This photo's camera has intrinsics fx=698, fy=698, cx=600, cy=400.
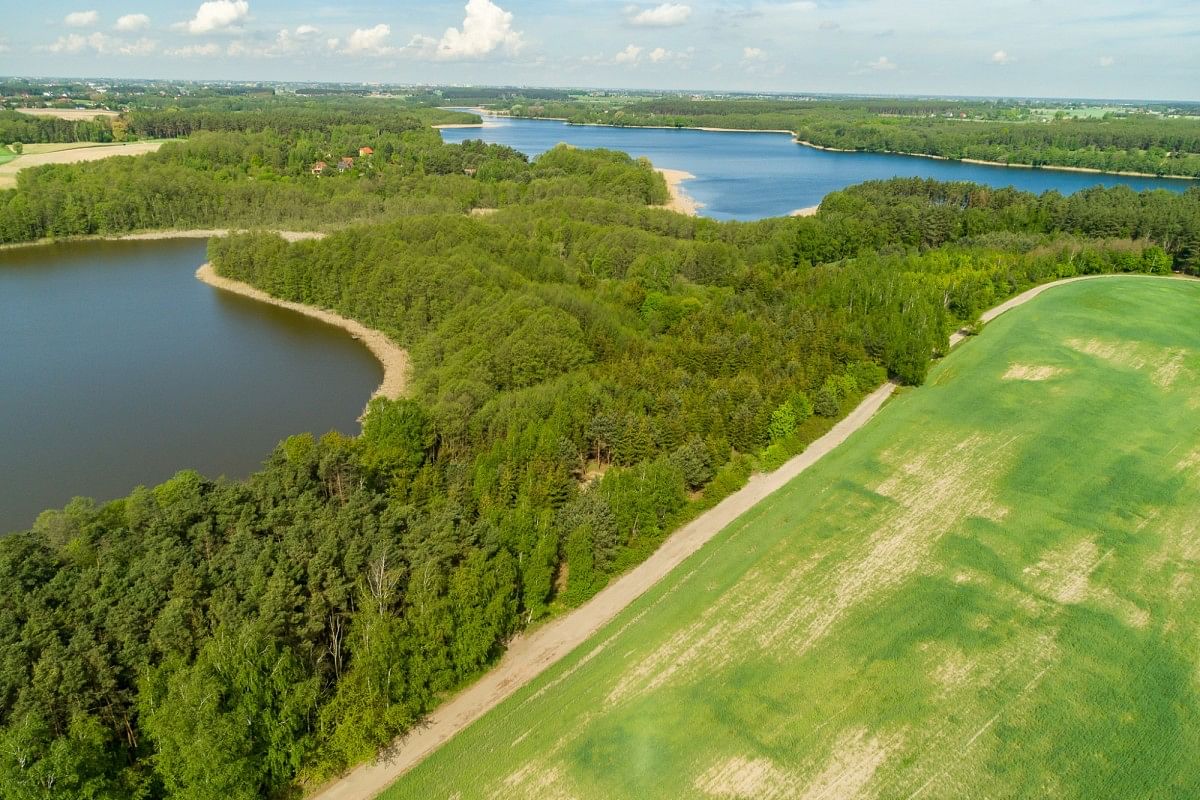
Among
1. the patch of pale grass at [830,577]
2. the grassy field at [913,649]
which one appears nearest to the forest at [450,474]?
the grassy field at [913,649]

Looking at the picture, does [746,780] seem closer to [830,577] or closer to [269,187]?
[830,577]

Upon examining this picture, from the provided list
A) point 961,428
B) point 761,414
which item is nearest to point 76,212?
point 761,414

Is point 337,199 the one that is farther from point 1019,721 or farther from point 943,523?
point 1019,721

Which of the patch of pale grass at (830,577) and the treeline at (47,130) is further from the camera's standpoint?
the treeline at (47,130)

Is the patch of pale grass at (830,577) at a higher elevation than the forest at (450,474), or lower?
lower

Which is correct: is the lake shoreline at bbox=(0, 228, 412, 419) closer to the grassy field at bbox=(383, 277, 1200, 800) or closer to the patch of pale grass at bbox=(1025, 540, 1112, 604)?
the grassy field at bbox=(383, 277, 1200, 800)

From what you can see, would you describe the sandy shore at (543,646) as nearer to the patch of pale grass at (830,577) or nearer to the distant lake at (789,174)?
the patch of pale grass at (830,577)

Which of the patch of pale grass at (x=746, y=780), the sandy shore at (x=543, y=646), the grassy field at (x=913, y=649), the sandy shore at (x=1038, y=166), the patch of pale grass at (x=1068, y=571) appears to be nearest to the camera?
the patch of pale grass at (x=746, y=780)
